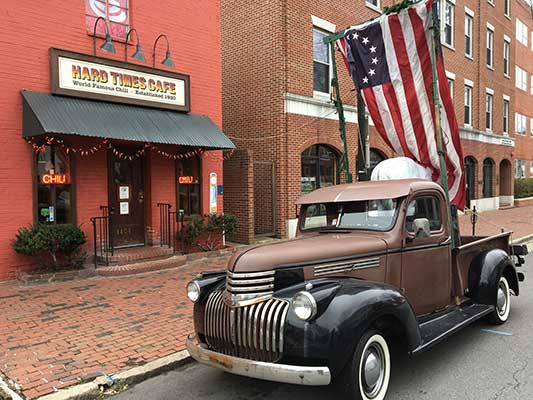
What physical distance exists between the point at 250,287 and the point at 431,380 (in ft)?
6.53

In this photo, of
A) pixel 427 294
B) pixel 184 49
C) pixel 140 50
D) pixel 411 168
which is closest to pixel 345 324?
pixel 427 294

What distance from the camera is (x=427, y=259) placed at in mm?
4730

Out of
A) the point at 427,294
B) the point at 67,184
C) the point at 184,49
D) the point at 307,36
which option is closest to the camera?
the point at 427,294

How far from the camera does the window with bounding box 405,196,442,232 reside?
15.1 feet

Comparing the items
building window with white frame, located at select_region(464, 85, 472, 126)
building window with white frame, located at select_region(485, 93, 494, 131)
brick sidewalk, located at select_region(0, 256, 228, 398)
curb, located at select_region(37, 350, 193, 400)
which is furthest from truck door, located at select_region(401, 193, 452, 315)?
building window with white frame, located at select_region(485, 93, 494, 131)

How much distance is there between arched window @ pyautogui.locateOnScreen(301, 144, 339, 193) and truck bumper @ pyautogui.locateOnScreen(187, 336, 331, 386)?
32.2 feet

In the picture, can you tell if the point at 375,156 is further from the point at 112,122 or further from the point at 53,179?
the point at 53,179

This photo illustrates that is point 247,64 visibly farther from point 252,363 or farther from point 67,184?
point 252,363

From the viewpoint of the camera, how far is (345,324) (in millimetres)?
3344

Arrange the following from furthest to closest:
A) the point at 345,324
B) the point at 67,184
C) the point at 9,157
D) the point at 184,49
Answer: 1. the point at 184,49
2. the point at 67,184
3. the point at 9,157
4. the point at 345,324

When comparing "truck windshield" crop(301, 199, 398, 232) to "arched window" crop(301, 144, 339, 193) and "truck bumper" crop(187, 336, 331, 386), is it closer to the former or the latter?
"truck bumper" crop(187, 336, 331, 386)

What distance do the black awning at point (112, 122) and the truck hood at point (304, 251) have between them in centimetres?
501

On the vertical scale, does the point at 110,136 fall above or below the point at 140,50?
below

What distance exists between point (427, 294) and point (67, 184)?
22.7 feet
